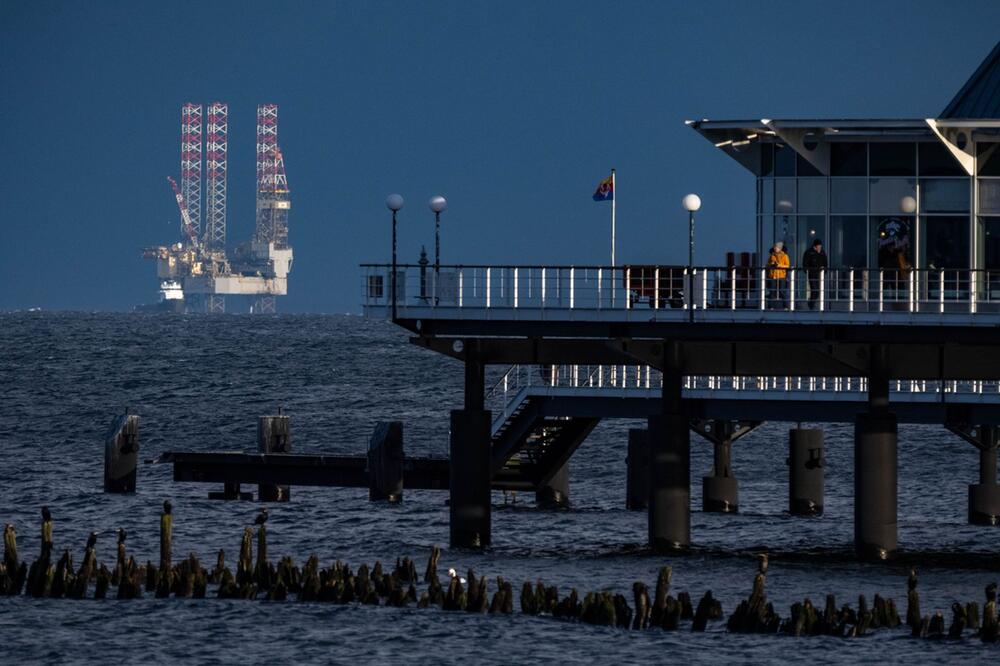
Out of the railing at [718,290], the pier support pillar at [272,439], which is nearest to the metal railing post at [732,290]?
the railing at [718,290]

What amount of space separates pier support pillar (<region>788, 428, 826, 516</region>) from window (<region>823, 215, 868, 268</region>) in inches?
469

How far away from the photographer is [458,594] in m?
42.7

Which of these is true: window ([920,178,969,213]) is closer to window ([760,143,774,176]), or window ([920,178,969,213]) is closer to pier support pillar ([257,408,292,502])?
window ([760,143,774,176])

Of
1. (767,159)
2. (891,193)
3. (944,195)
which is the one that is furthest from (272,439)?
(944,195)

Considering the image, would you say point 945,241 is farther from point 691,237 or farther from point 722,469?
point 722,469

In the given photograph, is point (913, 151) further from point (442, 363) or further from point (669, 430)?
point (442, 363)

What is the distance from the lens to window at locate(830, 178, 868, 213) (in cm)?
5181

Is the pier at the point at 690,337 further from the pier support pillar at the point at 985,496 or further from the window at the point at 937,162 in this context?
the pier support pillar at the point at 985,496

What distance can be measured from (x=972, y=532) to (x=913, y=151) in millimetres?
13660

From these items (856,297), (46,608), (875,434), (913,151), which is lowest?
(46,608)

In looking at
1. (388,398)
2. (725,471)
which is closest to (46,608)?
(725,471)

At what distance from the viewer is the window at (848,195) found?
51812mm

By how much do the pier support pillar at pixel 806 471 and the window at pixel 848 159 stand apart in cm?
1258

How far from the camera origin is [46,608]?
144 ft
